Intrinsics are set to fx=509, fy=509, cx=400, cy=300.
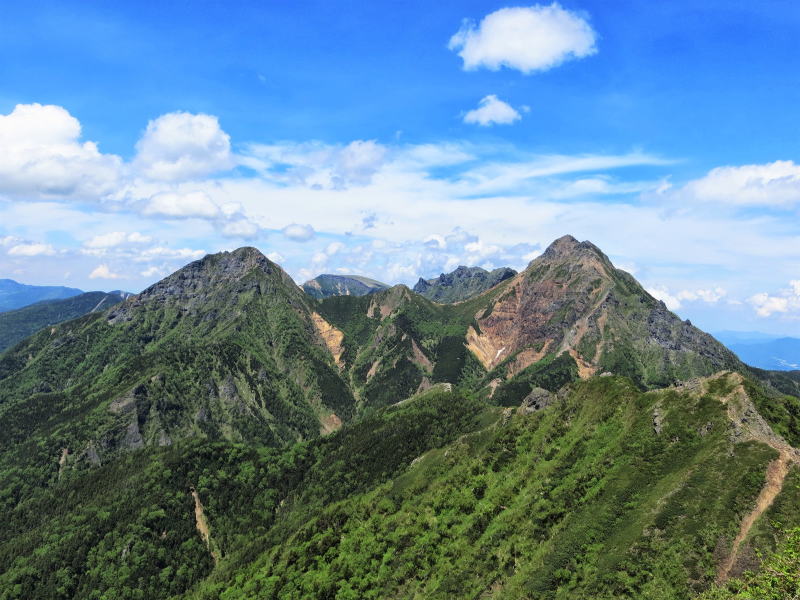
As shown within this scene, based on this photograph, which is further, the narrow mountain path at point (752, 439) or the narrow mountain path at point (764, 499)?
the narrow mountain path at point (752, 439)

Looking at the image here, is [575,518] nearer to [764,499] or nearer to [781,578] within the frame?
[764,499]

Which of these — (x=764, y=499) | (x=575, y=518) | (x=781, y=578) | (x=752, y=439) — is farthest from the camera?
(x=575, y=518)

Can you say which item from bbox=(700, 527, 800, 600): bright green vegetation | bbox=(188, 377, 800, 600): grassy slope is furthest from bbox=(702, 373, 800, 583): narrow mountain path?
bbox=(700, 527, 800, 600): bright green vegetation

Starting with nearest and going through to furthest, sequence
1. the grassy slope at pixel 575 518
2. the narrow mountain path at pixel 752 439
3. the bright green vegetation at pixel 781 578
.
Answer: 1. the bright green vegetation at pixel 781 578
2. the narrow mountain path at pixel 752 439
3. the grassy slope at pixel 575 518

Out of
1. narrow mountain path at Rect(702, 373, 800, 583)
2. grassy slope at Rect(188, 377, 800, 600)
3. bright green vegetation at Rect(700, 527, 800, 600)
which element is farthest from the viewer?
grassy slope at Rect(188, 377, 800, 600)

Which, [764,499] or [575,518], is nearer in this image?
[764,499]

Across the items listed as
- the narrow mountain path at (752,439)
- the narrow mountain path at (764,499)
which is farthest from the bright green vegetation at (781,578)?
the narrow mountain path at (752,439)

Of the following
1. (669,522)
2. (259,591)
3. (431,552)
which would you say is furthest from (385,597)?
(669,522)

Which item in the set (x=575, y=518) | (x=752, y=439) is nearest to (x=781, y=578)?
(x=575, y=518)

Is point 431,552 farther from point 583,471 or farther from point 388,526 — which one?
point 583,471

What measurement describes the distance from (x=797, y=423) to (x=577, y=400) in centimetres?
6725

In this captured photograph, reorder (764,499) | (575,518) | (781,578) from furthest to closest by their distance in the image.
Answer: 1. (575,518)
2. (764,499)
3. (781,578)

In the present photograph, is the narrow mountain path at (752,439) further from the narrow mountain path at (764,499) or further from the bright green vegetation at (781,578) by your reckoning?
the bright green vegetation at (781,578)

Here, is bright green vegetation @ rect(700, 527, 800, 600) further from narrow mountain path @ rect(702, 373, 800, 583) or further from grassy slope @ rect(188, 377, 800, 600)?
narrow mountain path @ rect(702, 373, 800, 583)
